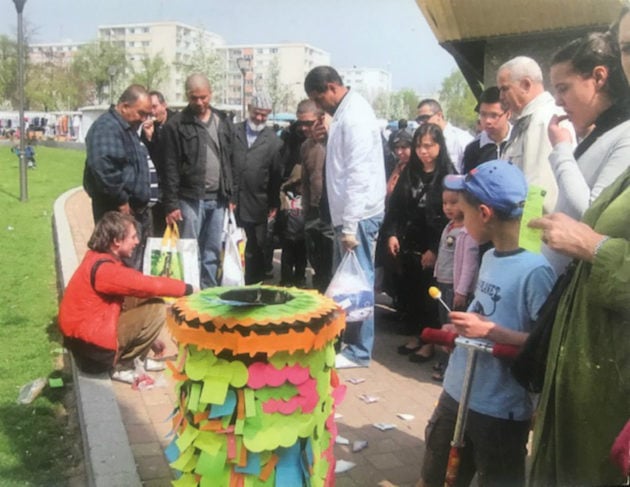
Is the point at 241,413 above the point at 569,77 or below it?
below

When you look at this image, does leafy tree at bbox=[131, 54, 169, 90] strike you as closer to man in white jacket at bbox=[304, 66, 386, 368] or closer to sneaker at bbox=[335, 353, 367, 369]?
man in white jacket at bbox=[304, 66, 386, 368]

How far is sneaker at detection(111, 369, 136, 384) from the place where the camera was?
4367mm

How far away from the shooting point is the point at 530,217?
7.43 feet

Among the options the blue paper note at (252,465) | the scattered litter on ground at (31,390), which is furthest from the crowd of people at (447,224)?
the blue paper note at (252,465)

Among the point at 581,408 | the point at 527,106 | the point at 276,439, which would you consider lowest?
the point at 276,439

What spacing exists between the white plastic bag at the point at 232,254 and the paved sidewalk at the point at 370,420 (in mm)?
696

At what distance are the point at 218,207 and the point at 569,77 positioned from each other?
3989 mm

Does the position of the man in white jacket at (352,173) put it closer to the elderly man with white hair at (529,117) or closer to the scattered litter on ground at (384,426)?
the scattered litter on ground at (384,426)

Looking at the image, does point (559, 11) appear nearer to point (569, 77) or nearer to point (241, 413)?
point (569, 77)

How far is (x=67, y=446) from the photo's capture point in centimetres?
369

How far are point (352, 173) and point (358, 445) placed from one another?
1.84 m

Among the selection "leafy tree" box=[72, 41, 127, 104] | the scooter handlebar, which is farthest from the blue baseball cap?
"leafy tree" box=[72, 41, 127, 104]

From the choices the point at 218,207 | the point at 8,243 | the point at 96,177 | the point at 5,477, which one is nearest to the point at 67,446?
the point at 5,477

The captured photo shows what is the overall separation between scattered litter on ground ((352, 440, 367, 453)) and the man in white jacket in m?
1.18
